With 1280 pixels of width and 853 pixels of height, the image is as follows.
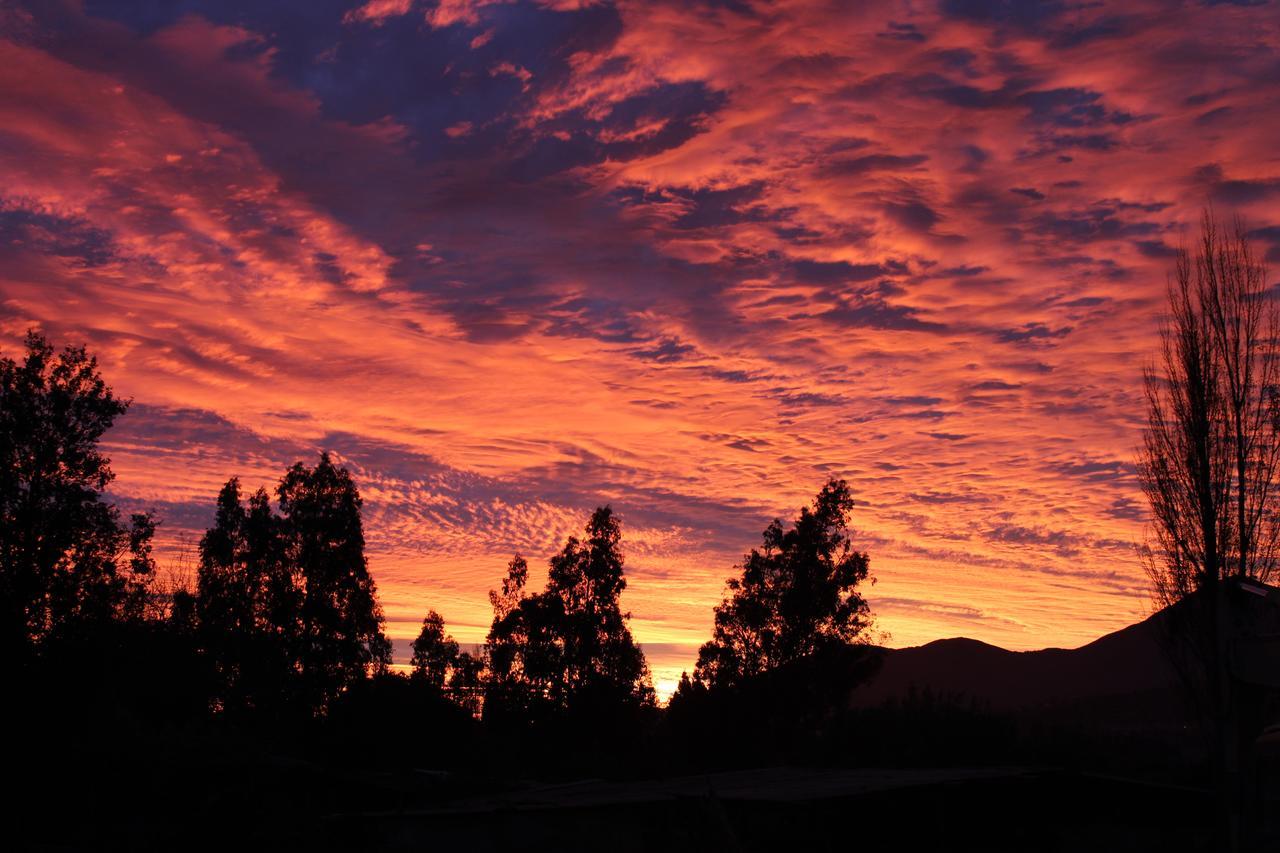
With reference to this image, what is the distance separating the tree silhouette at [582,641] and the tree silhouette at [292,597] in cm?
545

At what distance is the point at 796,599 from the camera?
33719 millimetres

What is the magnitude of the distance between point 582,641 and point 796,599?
841 cm

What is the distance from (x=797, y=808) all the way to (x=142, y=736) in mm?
13228

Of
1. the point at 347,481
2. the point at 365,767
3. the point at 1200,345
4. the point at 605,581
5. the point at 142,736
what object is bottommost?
→ the point at 365,767

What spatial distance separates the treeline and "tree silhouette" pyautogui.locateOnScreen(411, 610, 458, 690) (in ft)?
17.7

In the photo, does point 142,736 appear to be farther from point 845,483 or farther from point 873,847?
point 845,483

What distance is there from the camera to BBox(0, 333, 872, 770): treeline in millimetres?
30141

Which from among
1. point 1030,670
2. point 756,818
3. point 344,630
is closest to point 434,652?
point 344,630

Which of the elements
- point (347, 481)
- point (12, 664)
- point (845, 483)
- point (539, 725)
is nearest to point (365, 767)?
point (539, 725)

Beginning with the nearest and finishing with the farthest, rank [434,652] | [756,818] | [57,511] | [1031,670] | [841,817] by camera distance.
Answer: [756,818], [841,817], [57,511], [434,652], [1031,670]

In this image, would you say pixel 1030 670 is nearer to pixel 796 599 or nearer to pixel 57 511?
pixel 796 599

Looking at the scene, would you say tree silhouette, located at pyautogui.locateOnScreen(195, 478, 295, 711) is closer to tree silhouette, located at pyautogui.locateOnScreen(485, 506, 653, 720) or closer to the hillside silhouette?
tree silhouette, located at pyautogui.locateOnScreen(485, 506, 653, 720)

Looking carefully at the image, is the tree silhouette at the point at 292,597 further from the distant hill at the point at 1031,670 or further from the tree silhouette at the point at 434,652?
the distant hill at the point at 1031,670

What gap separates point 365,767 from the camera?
34.1 meters
